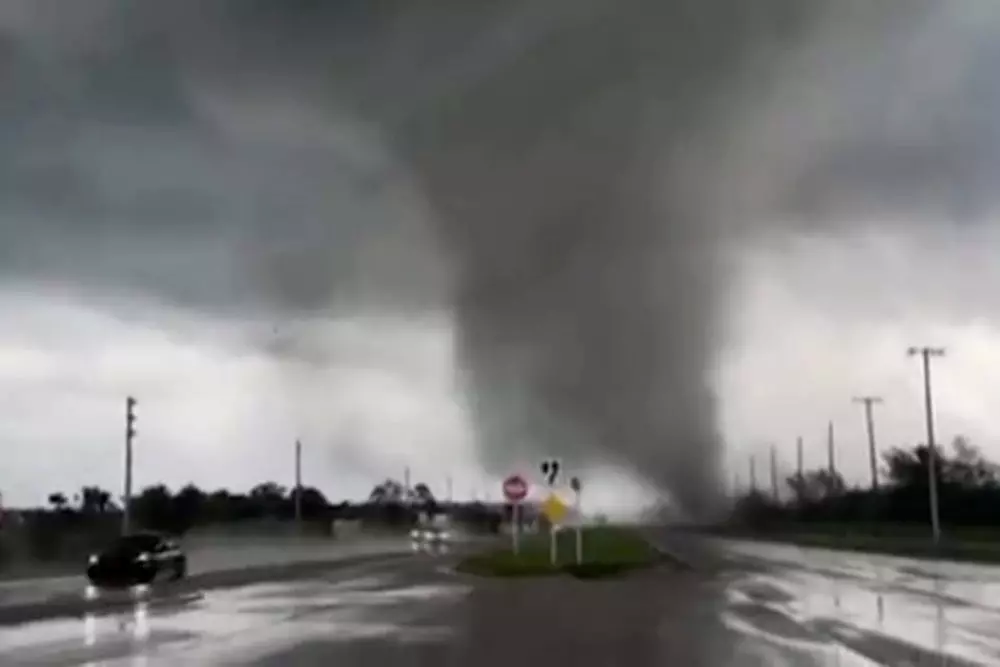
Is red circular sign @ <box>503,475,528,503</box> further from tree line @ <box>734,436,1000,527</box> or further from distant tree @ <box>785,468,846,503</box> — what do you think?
distant tree @ <box>785,468,846,503</box>

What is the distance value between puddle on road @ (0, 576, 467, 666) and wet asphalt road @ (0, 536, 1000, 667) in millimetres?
43

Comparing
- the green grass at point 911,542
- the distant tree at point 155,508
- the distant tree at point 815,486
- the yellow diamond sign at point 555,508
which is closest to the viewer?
Answer: the yellow diamond sign at point 555,508

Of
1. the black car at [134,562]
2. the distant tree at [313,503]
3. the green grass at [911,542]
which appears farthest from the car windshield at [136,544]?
the distant tree at [313,503]

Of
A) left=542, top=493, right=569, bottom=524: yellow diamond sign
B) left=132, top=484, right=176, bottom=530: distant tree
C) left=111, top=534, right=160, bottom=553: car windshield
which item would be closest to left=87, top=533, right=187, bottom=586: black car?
left=111, top=534, right=160, bottom=553: car windshield

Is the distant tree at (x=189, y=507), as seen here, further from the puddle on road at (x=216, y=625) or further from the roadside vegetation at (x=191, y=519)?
the puddle on road at (x=216, y=625)

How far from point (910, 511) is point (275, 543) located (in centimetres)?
4773

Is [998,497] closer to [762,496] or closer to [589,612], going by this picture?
[762,496]

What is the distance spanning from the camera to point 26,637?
23.0 m

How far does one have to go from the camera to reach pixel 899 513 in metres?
103

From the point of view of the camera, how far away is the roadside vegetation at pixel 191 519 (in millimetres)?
58906

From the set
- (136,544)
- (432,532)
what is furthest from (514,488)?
(432,532)

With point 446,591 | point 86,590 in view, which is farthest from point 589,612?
point 86,590

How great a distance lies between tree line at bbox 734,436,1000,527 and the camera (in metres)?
93.8

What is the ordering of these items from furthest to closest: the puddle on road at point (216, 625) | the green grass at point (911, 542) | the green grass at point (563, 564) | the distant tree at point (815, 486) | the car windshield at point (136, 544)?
1. the distant tree at point (815, 486)
2. the green grass at point (911, 542)
3. the green grass at point (563, 564)
4. the car windshield at point (136, 544)
5. the puddle on road at point (216, 625)
